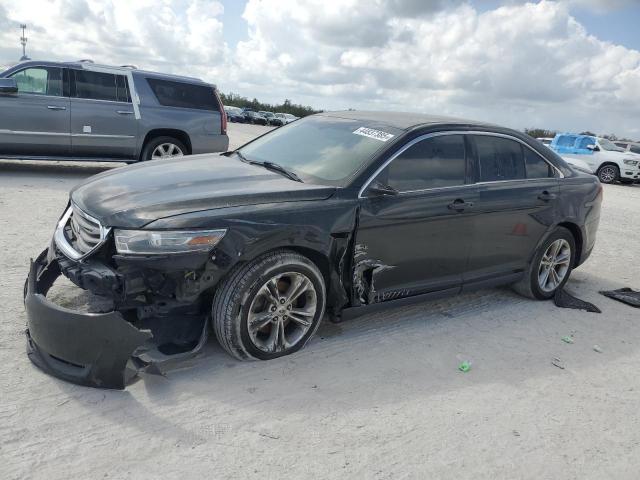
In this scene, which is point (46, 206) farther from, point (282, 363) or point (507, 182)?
point (507, 182)

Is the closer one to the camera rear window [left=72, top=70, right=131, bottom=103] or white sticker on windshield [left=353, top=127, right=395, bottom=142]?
white sticker on windshield [left=353, top=127, right=395, bottom=142]

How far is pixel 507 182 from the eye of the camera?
4902 mm

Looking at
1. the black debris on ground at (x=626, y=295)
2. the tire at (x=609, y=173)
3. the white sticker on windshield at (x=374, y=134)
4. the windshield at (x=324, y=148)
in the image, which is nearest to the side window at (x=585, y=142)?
the tire at (x=609, y=173)

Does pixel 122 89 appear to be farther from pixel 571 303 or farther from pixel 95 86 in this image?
pixel 571 303

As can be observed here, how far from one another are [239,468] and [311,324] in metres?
1.32

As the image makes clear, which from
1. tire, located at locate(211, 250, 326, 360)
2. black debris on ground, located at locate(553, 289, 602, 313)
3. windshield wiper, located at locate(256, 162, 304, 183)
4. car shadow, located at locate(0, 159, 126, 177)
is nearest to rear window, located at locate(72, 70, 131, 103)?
car shadow, located at locate(0, 159, 126, 177)

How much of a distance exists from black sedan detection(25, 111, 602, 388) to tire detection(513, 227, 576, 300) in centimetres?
3

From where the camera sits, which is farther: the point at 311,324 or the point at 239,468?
the point at 311,324

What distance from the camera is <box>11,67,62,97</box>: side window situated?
352 inches

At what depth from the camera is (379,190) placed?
3.96m

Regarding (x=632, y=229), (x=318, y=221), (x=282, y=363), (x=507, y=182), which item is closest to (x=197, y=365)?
(x=282, y=363)

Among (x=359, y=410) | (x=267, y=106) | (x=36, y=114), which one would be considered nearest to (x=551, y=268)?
(x=359, y=410)

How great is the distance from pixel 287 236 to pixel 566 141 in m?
21.7

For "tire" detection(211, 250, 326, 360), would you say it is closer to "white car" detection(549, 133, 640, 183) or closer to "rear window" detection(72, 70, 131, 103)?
"rear window" detection(72, 70, 131, 103)
